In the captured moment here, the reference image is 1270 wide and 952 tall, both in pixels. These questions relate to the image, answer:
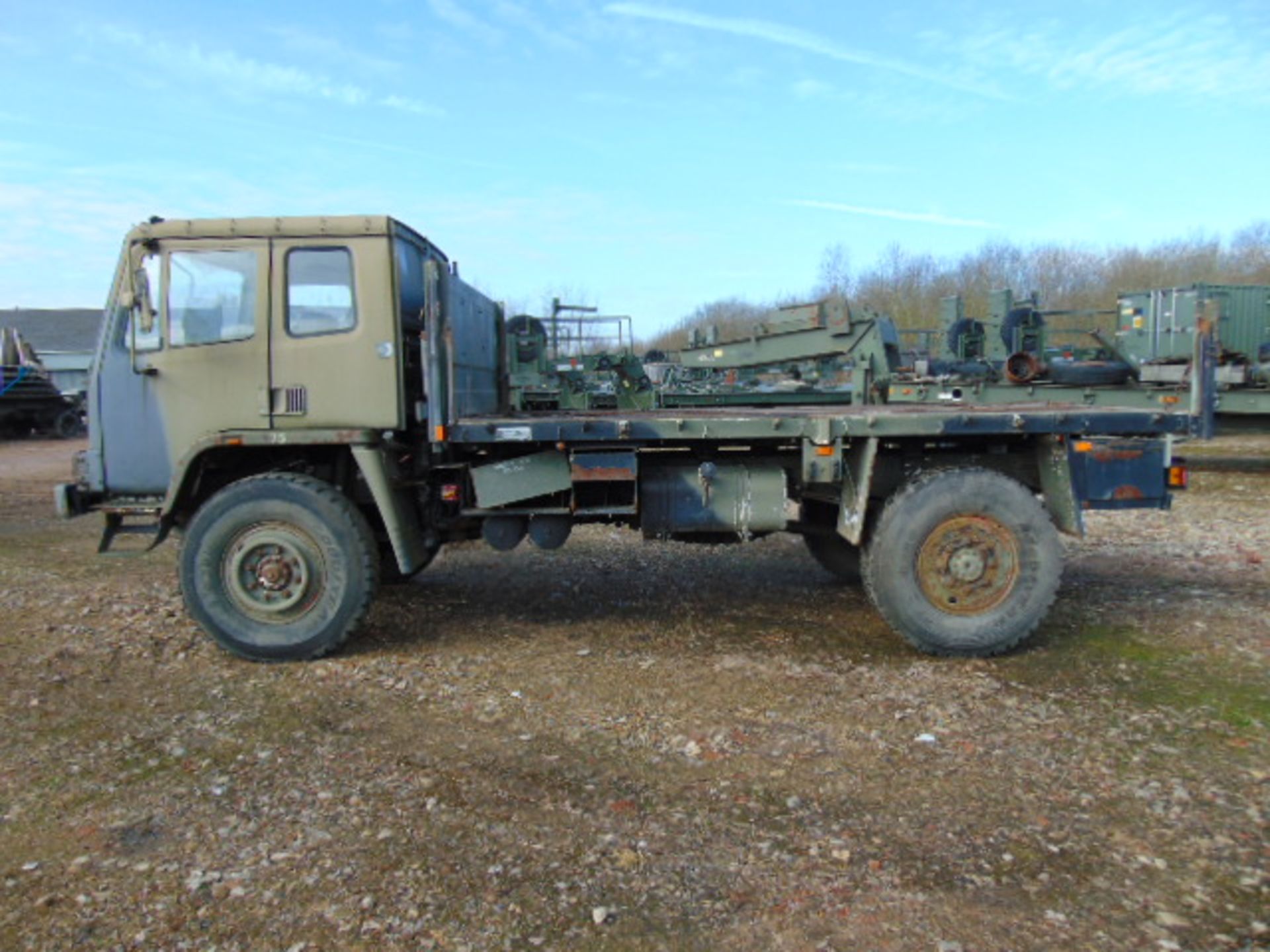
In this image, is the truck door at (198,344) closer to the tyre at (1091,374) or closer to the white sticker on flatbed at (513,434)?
the white sticker on flatbed at (513,434)

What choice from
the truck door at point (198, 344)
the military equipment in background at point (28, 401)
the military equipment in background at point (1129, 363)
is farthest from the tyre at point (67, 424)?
the truck door at point (198, 344)

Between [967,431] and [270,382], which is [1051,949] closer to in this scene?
[967,431]

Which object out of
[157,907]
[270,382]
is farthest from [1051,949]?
[270,382]

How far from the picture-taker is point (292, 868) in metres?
3.42

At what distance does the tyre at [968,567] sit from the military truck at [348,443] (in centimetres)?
1

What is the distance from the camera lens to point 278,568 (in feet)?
18.6

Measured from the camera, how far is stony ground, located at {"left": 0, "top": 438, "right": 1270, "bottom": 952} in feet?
10.2

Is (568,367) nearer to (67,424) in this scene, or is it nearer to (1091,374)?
(1091,374)

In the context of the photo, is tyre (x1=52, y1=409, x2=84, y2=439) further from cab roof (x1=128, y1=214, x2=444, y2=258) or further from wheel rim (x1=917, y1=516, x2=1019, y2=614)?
wheel rim (x1=917, y1=516, x2=1019, y2=614)

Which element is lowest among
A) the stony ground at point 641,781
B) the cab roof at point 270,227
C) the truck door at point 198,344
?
the stony ground at point 641,781

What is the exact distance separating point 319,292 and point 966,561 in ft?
14.1

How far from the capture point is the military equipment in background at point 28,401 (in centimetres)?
2509

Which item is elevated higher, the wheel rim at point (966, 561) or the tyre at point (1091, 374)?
the tyre at point (1091, 374)

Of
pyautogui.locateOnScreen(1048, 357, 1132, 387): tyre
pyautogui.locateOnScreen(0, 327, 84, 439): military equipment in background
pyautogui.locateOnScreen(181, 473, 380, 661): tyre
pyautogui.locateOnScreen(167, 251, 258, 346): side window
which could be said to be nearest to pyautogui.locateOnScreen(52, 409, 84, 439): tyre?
pyautogui.locateOnScreen(0, 327, 84, 439): military equipment in background
